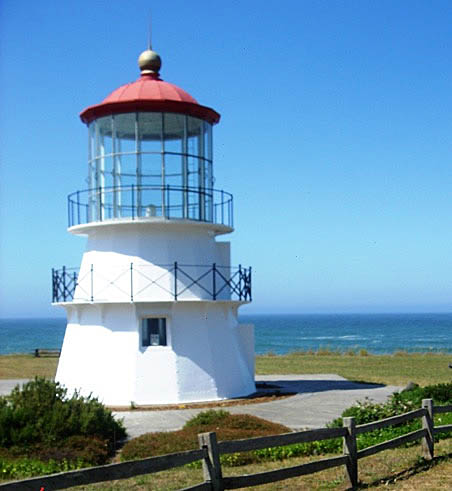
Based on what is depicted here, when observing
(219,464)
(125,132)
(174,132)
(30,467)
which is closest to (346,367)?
(174,132)

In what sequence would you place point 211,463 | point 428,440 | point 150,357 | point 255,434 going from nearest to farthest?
point 211,463
point 428,440
point 255,434
point 150,357

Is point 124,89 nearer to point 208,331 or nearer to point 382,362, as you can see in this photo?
point 208,331

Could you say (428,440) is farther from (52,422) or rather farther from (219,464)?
(52,422)

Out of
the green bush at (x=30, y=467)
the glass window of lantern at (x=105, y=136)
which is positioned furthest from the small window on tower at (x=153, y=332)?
the green bush at (x=30, y=467)

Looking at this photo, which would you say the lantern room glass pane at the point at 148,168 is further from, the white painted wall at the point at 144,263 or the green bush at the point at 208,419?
the green bush at the point at 208,419

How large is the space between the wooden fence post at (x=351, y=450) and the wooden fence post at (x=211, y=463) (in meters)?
2.42

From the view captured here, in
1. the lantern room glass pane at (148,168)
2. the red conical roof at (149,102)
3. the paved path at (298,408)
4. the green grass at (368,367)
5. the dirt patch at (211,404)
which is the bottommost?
the green grass at (368,367)

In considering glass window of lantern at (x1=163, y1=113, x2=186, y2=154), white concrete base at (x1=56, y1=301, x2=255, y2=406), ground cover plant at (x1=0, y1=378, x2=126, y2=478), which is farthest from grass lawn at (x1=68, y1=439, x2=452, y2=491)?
glass window of lantern at (x1=163, y1=113, x2=186, y2=154)

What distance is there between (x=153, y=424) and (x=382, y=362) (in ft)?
72.5

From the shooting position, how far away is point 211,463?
910 centimetres

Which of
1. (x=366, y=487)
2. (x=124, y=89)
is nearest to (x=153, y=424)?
(x=366, y=487)

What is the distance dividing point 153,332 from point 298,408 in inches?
182

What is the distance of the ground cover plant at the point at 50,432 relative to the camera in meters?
12.5

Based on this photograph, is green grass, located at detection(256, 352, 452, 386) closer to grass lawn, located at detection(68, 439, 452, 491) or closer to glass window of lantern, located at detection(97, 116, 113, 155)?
glass window of lantern, located at detection(97, 116, 113, 155)
